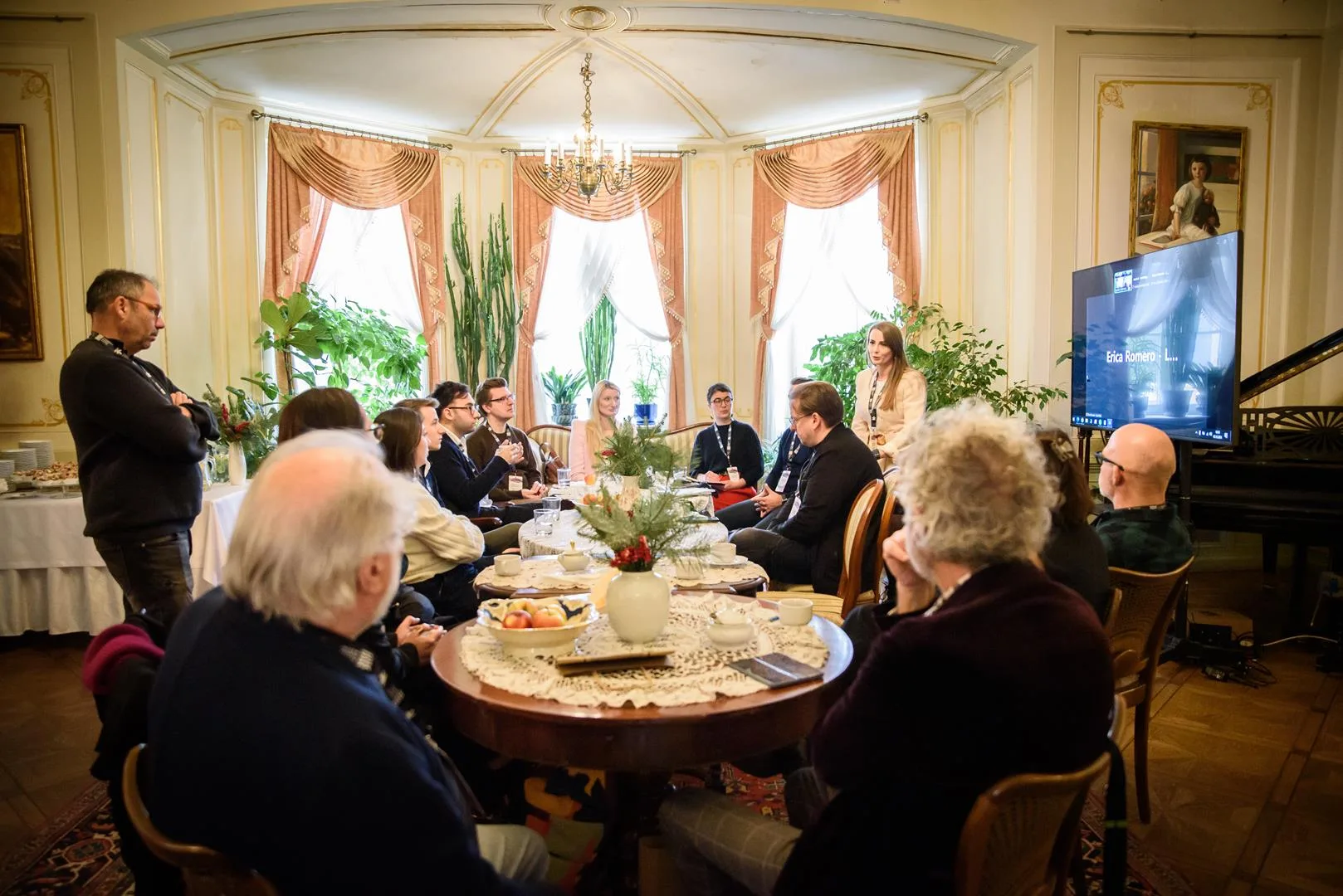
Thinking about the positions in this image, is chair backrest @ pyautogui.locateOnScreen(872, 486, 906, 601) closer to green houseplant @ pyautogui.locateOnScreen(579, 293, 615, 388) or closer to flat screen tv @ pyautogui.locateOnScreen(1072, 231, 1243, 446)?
flat screen tv @ pyautogui.locateOnScreen(1072, 231, 1243, 446)

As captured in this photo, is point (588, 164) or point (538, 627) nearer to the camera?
point (538, 627)

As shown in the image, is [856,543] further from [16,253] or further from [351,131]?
[351,131]

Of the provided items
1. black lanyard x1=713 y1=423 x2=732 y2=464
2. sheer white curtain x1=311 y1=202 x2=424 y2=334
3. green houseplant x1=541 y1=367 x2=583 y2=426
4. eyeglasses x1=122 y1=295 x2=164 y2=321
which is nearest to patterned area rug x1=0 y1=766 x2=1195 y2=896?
eyeglasses x1=122 y1=295 x2=164 y2=321

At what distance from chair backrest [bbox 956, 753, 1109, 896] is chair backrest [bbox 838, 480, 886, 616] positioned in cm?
191

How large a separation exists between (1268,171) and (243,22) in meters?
6.30

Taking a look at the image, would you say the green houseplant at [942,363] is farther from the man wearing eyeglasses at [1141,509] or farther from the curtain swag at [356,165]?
the curtain swag at [356,165]

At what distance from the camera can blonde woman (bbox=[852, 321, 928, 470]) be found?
17.9 feet

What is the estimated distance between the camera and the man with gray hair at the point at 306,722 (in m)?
1.12

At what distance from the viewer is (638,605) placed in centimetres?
200

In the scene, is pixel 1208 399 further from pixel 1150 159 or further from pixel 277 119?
pixel 277 119

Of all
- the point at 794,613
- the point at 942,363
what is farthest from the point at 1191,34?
the point at 794,613

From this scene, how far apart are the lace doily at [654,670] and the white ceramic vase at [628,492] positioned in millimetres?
944

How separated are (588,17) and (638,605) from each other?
4.52 metres

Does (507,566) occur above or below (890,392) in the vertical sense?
below
